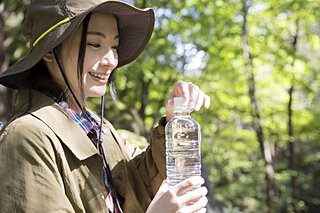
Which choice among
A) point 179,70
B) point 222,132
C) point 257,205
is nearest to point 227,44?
point 179,70

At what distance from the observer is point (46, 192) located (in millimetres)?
1287

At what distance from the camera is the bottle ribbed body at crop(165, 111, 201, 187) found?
1.77 metres

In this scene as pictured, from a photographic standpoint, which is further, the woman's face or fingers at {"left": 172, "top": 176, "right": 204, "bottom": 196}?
the woman's face

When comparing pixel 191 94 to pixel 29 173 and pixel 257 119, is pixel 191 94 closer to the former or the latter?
pixel 29 173

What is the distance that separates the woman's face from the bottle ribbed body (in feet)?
1.50

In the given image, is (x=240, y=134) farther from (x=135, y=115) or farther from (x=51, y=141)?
(x=51, y=141)

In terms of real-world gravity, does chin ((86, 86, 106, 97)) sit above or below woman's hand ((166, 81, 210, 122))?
above

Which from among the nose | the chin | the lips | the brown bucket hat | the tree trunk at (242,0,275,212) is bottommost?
the tree trunk at (242,0,275,212)

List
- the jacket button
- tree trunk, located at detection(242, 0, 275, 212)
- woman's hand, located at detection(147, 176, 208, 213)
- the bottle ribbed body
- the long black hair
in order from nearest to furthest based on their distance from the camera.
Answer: woman's hand, located at detection(147, 176, 208, 213) → the long black hair → the bottle ribbed body → the jacket button → tree trunk, located at detection(242, 0, 275, 212)

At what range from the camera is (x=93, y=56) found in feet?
5.56

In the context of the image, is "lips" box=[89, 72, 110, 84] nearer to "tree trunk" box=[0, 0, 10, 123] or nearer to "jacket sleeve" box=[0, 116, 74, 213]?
"jacket sleeve" box=[0, 116, 74, 213]

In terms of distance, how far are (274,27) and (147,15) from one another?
507 cm

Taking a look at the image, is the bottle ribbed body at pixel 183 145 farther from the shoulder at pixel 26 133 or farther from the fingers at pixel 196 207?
the shoulder at pixel 26 133

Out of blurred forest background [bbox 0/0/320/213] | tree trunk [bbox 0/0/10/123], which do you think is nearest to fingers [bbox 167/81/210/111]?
blurred forest background [bbox 0/0/320/213]
